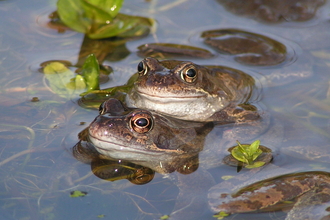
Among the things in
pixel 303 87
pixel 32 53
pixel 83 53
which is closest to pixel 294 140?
pixel 303 87

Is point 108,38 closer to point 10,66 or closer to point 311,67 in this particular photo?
point 10,66

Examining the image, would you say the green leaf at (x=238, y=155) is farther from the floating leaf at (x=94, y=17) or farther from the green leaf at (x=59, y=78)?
A: the floating leaf at (x=94, y=17)

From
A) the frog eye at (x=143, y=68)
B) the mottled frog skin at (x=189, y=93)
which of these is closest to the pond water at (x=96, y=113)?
the mottled frog skin at (x=189, y=93)

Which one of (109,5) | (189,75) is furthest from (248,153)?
Answer: (109,5)

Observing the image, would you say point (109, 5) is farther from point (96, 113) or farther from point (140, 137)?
point (140, 137)

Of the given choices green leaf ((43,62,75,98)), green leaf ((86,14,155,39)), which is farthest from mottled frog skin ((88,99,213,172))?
green leaf ((86,14,155,39))

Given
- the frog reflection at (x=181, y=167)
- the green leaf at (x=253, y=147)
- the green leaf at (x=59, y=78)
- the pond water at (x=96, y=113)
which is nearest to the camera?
the pond water at (x=96, y=113)
